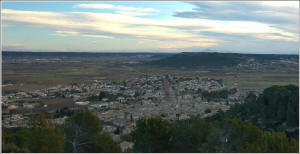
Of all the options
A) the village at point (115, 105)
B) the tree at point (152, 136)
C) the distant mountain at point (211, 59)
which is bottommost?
the village at point (115, 105)

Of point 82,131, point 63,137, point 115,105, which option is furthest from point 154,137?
point 115,105

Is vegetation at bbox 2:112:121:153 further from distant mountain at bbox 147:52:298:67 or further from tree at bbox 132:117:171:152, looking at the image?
distant mountain at bbox 147:52:298:67

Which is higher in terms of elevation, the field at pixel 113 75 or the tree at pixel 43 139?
the tree at pixel 43 139

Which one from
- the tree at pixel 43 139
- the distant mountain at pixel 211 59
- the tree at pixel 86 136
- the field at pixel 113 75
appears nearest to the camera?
the tree at pixel 43 139

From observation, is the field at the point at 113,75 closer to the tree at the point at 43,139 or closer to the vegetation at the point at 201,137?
the tree at the point at 43,139

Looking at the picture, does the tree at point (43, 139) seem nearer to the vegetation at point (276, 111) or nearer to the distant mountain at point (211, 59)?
the vegetation at point (276, 111)

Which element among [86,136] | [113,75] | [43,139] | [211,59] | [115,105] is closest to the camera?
[43,139]

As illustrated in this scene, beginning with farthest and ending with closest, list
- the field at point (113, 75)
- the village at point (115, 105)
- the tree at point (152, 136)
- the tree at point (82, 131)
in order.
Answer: the field at point (113, 75) < the village at point (115, 105) < the tree at point (152, 136) < the tree at point (82, 131)

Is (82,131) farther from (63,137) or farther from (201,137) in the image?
(201,137)

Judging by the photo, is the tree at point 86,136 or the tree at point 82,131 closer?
the tree at point 86,136

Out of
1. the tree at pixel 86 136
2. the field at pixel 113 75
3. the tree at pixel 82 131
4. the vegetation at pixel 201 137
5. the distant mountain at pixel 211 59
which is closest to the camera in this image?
the vegetation at pixel 201 137

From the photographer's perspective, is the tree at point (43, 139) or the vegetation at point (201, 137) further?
the vegetation at point (201, 137)

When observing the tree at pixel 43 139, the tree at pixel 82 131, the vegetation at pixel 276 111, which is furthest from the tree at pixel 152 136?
the vegetation at pixel 276 111

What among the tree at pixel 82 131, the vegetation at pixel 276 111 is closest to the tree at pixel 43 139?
the tree at pixel 82 131
